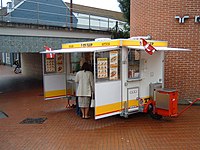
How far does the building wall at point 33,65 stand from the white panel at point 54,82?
8.70 m

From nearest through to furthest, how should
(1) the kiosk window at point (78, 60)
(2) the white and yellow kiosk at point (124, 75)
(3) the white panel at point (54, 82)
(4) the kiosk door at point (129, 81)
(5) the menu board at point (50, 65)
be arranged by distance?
(2) the white and yellow kiosk at point (124, 75) → (4) the kiosk door at point (129, 81) → (1) the kiosk window at point (78, 60) → (3) the white panel at point (54, 82) → (5) the menu board at point (50, 65)

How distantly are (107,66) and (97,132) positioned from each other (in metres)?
1.76

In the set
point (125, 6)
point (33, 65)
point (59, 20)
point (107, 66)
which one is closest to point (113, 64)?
point (107, 66)

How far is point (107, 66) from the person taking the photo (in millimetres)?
5715

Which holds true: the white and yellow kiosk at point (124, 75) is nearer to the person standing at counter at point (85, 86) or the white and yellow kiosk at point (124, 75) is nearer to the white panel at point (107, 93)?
the white panel at point (107, 93)

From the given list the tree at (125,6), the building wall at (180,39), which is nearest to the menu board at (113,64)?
the building wall at (180,39)

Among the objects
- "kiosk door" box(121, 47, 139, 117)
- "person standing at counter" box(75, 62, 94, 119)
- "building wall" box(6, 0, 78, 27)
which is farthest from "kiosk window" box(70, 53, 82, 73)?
"building wall" box(6, 0, 78, 27)

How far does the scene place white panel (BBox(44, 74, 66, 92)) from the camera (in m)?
7.44

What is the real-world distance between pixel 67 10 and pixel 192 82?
8.51 m

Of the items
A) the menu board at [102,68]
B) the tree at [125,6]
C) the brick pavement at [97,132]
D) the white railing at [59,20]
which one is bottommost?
the brick pavement at [97,132]

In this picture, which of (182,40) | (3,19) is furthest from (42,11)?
(182,40)

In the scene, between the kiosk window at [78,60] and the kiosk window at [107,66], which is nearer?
the kiosk window at [107,66]

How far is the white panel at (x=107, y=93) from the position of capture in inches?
213

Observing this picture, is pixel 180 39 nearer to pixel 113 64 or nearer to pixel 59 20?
pixel 113 64
